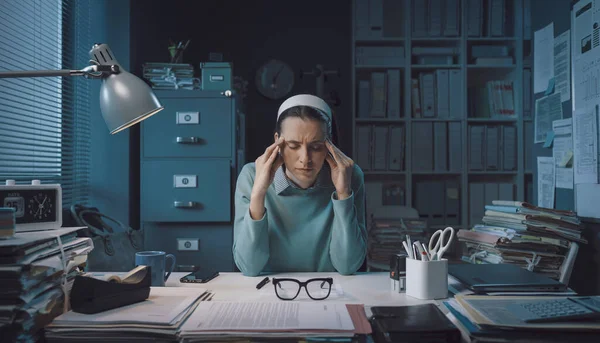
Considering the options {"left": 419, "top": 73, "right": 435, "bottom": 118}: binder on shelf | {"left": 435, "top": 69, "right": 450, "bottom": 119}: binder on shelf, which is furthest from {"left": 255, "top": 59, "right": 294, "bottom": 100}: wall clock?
{"left": 435, "top": 69, "right": 450, "bottom": 119}: binder on shelf

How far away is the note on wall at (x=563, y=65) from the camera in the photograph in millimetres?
2047

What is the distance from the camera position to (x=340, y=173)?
1.50 metres

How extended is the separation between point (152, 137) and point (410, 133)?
1913 millimetres

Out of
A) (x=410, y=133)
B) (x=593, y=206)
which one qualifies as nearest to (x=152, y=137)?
(x=410, y=133)

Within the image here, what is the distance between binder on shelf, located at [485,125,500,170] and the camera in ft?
11.8

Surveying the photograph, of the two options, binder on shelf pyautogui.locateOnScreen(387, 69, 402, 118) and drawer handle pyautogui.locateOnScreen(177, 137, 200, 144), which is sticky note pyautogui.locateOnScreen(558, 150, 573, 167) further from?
drawer handle pyautogui.locateOnScreen(177, 137, 200, 144)

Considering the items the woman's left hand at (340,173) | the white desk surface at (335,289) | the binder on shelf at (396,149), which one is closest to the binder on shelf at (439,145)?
the binder on shelf at (396,149)

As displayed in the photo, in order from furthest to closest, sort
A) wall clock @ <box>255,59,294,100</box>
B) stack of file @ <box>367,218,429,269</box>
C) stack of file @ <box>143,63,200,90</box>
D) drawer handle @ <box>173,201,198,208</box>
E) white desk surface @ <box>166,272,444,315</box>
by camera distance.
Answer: wall clock @ <box>255,59,294,100</box> < stack of file @ <box>367,218,429,269</box> < stack of file @ <box>143,63,200,90</box> < drawer handle @ <box>173,201,198,208</box> < white desk surface @ <box>166,272,444,315</box>

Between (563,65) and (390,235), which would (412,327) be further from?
(390,235)

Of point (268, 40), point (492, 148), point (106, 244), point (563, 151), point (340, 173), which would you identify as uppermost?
point (268, 40)

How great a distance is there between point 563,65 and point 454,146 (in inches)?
60.1

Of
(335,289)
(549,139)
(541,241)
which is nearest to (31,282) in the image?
(335,289)

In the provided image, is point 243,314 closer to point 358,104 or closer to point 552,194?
point 552,194

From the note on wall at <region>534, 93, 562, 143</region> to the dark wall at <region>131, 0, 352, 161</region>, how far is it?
1740 millimetres
